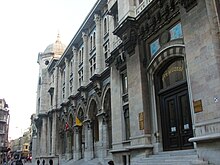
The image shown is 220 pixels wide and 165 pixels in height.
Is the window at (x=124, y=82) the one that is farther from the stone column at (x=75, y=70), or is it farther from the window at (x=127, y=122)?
the stone column at (x=75, y=70)

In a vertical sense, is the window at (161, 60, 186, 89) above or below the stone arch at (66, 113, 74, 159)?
above

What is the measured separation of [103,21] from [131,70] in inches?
437

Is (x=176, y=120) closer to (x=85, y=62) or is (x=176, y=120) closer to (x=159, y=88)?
(x=159, y=88)

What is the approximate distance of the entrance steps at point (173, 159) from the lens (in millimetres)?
11434

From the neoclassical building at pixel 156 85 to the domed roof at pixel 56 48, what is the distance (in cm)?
2277

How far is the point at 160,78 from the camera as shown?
52.7ft

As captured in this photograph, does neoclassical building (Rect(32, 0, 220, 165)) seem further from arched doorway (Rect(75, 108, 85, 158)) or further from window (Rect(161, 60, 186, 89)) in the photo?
arched doorway (Rect(75, 108, 85, 158))

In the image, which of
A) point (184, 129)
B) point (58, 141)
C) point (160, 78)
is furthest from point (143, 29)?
point (58, 141)

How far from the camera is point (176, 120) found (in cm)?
1447

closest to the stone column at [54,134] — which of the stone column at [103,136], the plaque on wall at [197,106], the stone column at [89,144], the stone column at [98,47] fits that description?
the stone column at [89,144]

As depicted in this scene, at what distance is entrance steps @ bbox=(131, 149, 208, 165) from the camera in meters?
11.4

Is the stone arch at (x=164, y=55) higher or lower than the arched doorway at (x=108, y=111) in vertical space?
higher

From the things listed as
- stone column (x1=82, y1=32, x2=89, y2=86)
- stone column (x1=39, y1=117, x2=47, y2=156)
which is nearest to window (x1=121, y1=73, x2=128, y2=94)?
stone column (x1=82, y1=32, x2=89, y2=86)

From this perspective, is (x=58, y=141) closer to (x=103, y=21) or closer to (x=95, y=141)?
(x=95, y=141)
